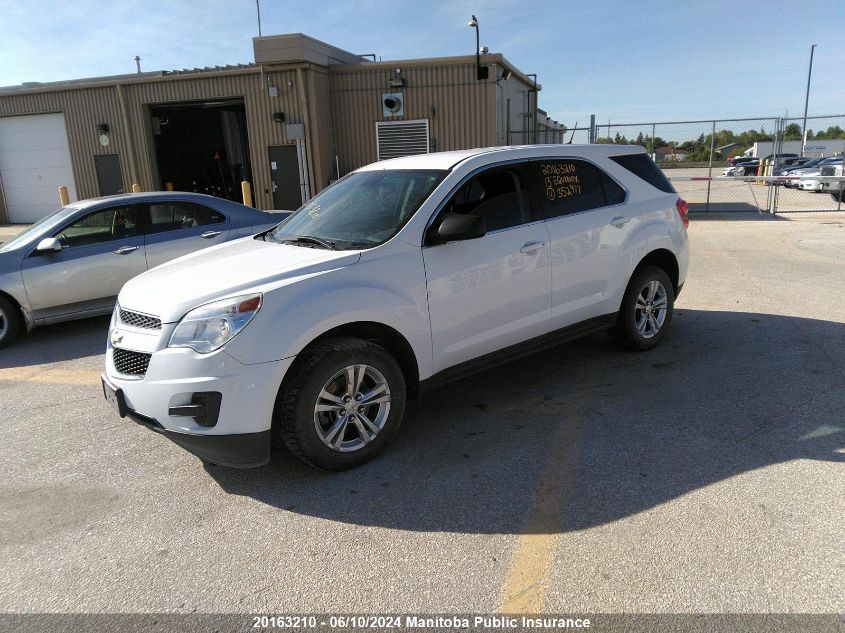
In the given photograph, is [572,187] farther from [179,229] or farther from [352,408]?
[179,229]

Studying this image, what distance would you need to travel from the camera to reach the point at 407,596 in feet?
8.51

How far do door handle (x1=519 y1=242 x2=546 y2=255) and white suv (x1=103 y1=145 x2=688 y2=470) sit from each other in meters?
0.01

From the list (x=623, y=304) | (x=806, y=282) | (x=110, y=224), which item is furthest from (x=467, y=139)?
(x=623, y=304)

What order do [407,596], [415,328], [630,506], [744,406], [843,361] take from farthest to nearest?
[843,361] < [744,406] < [415,328] < [630,506] < [407,596]

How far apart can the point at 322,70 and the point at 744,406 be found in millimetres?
15543

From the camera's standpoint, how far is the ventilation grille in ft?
56.9

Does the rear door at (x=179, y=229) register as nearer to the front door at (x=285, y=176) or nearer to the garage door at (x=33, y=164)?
the front door at (x=285, y=176)

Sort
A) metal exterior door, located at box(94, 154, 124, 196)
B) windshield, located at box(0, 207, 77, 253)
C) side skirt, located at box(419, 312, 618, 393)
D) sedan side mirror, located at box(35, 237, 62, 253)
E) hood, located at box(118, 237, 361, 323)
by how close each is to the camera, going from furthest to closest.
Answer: metal exterior door, located at box(94, 154, 124, 196)
windshield, located at box(0, 207, 77, 253)
sedan side mirror, located at box(35, 237, 62, 253)
side skirt, located at box(419, 312, 618, 393)
hood, located at box(118, 237, 361, 323)

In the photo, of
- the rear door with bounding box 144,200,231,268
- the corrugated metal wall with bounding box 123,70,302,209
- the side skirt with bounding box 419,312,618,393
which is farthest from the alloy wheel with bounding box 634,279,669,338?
the corrugated metal wall with bounding box 123,70,302,209

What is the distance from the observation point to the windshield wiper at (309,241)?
3932mm


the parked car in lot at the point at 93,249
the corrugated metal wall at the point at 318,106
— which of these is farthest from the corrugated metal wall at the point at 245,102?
the parked car in lot at the point at 93,249

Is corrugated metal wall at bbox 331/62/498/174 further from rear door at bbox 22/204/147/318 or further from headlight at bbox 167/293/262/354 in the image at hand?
headlight at bbox 167/293/262/354

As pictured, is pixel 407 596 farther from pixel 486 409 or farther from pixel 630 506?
pixel 486 409

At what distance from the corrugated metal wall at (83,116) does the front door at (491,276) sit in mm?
17581
